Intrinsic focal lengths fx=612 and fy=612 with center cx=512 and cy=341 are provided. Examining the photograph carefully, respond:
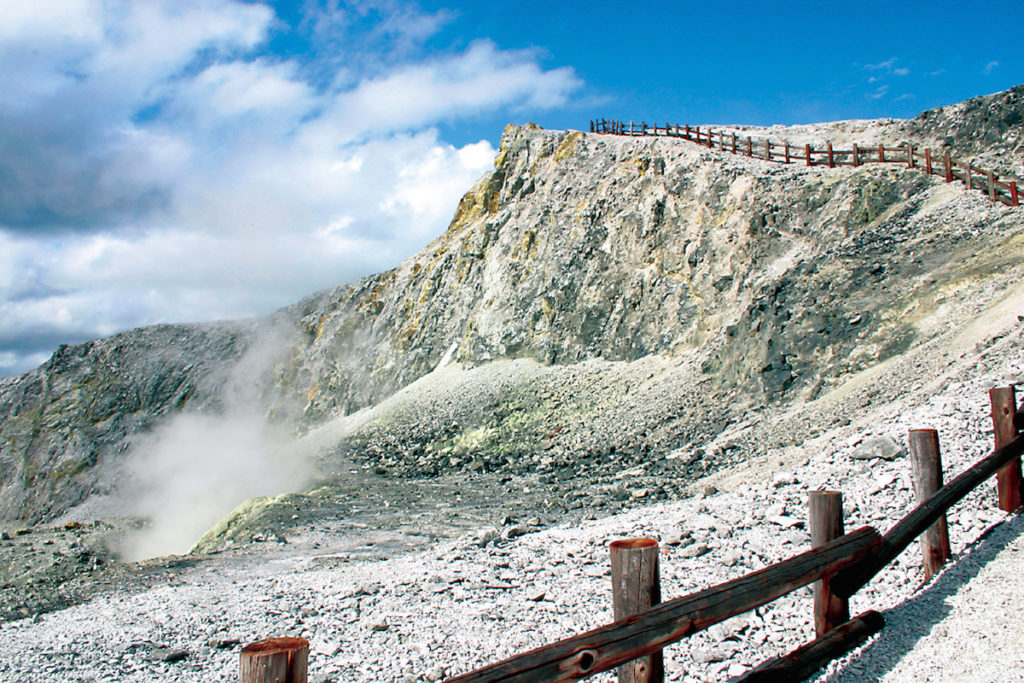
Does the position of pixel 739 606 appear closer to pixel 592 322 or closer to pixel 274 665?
pixel 274 665

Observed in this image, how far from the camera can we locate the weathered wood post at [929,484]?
5387 millimetres

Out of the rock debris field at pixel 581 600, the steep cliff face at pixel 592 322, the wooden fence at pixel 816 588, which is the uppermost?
the steep cliff face at pixel 592 322

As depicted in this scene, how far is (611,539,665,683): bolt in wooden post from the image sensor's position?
129 inches

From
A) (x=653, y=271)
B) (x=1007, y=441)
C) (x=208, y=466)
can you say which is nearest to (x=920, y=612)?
(x=1007, y=441)

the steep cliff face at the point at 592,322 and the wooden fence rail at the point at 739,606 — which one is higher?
the steep cliff face at the point at 592,322

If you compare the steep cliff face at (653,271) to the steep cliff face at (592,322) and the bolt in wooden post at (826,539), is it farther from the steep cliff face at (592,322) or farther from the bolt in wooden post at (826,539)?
the bolt in wooden post at (826,539)

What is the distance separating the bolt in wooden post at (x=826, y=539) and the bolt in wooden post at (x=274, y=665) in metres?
3.51

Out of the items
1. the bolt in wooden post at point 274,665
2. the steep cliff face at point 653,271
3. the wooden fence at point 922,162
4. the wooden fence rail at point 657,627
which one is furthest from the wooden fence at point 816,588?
the wooden fence at point 922,162

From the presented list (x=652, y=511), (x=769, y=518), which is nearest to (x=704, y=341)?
(x=652, y=511)

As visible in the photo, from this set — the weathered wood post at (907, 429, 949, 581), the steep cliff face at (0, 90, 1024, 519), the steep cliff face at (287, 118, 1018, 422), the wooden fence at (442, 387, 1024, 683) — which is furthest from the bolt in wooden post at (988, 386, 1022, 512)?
the steep cliff face at (287, 118, 1018, 422)

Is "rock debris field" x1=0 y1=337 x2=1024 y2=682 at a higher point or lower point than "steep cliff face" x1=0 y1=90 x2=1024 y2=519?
lower

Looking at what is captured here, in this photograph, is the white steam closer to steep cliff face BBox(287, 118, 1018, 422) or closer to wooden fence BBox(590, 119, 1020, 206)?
steep cliff face BBox(287, 118, 1018, 422)

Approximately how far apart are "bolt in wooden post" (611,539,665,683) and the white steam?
72.5 feet

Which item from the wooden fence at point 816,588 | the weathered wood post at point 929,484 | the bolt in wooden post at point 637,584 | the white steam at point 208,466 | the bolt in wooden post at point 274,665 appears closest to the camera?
the bolt in wooden post at point 274,665
